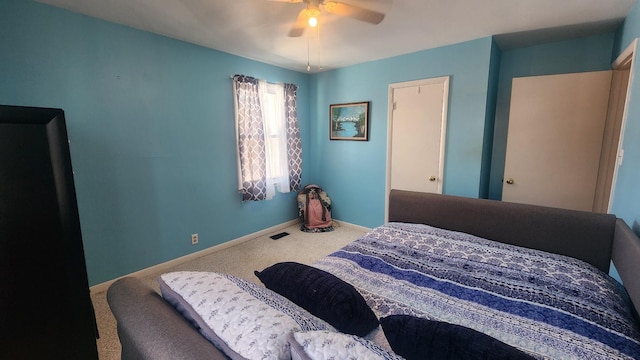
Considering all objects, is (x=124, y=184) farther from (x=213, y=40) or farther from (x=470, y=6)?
(x=470, y=6)

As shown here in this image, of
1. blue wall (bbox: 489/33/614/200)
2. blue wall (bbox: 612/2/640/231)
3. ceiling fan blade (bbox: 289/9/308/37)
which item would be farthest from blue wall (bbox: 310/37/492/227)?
ceiling fan blade (bbox: 289/9/308/37)

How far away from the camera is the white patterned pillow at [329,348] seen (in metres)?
0.69

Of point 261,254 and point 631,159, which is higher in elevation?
point 631,159

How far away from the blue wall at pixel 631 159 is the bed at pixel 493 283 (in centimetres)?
13

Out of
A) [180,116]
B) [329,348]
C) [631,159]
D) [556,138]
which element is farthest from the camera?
[180,116]

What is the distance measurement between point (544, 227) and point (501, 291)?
35.6 inches

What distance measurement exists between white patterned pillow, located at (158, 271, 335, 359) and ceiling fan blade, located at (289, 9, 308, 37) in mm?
1868

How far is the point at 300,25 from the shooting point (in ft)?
7.22

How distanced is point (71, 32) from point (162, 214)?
5.49 ft

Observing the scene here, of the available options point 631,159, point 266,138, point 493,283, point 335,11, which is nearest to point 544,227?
point 631,159

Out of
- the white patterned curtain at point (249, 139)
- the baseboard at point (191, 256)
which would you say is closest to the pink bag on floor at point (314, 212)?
the baseboard at point (191, 256)

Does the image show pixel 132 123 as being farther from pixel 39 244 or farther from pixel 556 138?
pixel 556 138

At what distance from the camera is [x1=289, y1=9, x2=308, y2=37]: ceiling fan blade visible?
1977 mm

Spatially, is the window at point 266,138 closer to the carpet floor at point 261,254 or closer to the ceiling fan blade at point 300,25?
the carpet floor at point 261,254
